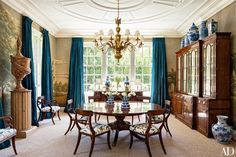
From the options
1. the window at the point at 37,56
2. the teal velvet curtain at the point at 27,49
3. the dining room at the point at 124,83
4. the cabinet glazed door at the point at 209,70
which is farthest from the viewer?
the window at the point at 37,56

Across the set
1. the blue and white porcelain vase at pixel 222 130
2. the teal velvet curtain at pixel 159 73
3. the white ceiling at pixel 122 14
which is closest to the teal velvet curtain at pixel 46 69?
the white ceiling at pixel 122 14

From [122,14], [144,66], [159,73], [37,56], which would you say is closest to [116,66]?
[144,66]

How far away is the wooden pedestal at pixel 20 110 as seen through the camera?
4.34m

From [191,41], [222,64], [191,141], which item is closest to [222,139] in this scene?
[191,141]

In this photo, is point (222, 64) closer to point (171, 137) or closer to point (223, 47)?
point (223, 47)

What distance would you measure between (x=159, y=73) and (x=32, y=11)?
15.1 feet

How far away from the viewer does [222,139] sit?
4039 mm

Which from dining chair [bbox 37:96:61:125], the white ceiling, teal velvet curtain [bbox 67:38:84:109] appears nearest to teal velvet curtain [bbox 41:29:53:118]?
dining chair [bbox 37:96:61:125]

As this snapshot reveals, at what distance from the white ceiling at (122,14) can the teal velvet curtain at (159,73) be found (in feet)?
1.44

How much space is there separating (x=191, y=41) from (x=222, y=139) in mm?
2629

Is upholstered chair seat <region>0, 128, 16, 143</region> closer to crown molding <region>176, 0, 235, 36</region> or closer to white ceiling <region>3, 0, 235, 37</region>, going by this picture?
white ceiling <region>3, 0, 235, 37</region>

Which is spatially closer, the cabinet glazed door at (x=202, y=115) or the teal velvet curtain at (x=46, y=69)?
the cabinet glazed door at (x=202, y=115)

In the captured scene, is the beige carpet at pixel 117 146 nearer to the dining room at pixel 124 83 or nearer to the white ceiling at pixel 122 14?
the dining room at pixel 124 83

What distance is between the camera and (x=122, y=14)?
18.8ft
